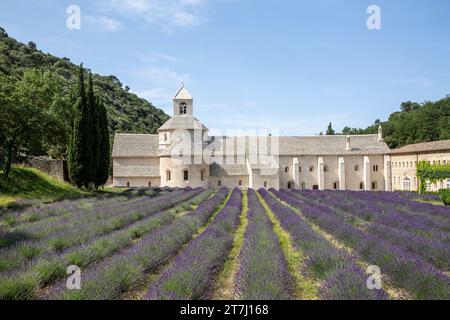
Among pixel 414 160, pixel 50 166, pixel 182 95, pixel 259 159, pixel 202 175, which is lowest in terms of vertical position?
pixel 202 175

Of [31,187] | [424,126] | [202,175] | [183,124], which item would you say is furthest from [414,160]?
[31,187]

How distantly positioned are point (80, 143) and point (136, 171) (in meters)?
18.4

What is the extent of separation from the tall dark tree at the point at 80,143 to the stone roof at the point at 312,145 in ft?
73.8

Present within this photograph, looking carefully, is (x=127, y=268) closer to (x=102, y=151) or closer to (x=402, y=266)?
(x=402, y=266)

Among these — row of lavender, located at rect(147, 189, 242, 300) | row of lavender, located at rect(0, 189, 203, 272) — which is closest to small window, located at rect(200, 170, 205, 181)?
row of lavender, located at rect(0, 189, 203, 272)

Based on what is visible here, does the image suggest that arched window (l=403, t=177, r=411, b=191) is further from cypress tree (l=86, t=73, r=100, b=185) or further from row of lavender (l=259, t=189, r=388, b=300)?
row of lavender (l=259, t=189, r=388, b=300)

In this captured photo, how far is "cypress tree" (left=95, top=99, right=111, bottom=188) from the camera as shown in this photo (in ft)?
94.4

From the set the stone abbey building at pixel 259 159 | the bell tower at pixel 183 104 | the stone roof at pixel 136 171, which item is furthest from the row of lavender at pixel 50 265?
the bell tower at pixel 183 104

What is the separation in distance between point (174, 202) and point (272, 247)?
532 inches

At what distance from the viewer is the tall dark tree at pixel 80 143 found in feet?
84.2

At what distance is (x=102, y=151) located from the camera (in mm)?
29844

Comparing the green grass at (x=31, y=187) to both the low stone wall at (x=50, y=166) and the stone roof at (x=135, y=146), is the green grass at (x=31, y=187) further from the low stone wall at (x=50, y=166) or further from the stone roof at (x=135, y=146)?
the stone roof at (x=135, y=146)
